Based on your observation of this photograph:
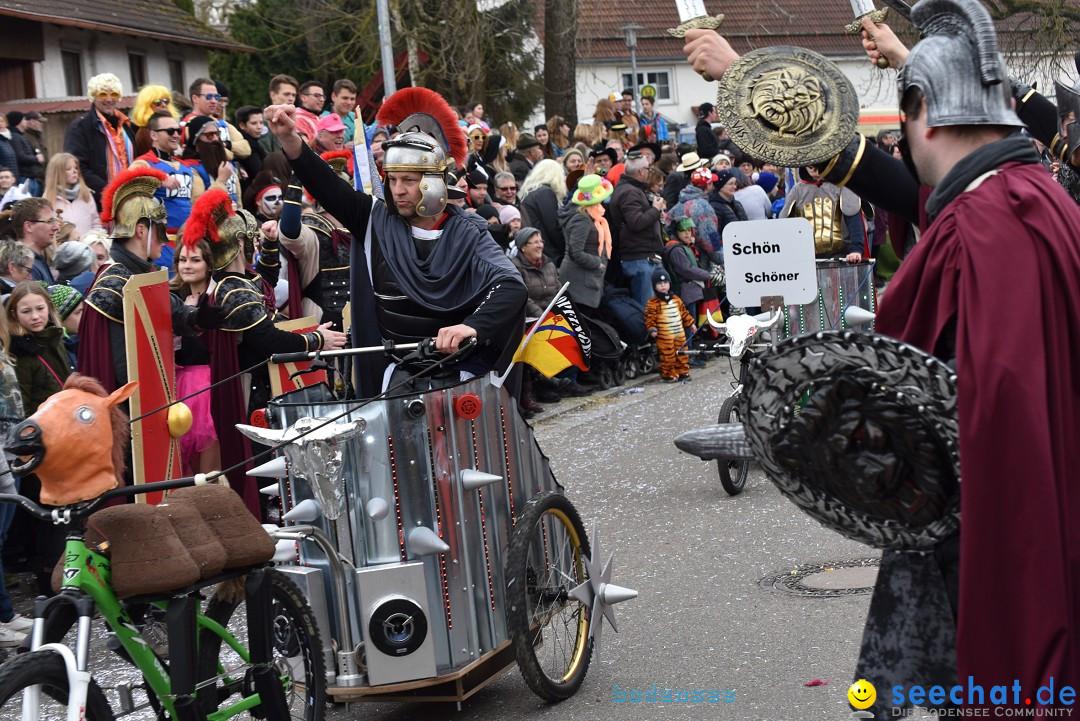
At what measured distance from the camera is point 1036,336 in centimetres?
266

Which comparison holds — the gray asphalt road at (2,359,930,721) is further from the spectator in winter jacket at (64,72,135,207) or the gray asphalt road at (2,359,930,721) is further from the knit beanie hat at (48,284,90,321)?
the spectator in winter jacket at (64,72,135,207)

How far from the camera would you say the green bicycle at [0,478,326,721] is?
12.3 feet

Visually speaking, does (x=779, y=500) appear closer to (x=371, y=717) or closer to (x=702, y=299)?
(x=371, y=717)

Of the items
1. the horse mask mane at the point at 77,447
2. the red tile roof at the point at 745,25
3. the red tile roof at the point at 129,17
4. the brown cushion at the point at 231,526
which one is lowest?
the brown cushion at the point at 231,526

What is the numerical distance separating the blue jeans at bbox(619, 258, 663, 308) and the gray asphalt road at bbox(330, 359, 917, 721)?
3.08 meters

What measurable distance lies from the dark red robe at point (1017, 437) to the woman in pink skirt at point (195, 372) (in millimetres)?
5207

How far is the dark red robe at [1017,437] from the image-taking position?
262 centimetres

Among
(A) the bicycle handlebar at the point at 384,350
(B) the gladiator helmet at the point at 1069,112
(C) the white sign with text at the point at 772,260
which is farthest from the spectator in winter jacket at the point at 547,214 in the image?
(A) the bicycle handlebar at the point at 384,350

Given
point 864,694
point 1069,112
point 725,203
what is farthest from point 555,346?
point 864,694

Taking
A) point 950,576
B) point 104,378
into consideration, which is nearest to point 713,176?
point 104,378

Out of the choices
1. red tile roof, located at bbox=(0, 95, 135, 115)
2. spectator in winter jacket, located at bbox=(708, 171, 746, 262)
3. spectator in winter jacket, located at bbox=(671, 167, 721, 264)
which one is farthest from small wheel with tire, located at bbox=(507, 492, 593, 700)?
red tile roof, located at bbox=(0, 95, 135, 115)

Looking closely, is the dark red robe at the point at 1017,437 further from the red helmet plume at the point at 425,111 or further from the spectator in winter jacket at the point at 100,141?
the spectator in winter jacket at the point at 100,141

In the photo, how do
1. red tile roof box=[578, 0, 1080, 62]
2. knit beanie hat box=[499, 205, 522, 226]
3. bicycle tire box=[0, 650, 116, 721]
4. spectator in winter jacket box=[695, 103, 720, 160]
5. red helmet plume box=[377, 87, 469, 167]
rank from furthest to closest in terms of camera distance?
red tile roof box=[578, 0, 1080, 62]
spectator in winter jacket box=[695, 103, 720, 160]
knit beanie hat box=[499, 205, 522, 226]
red helmet plume box=[377, 87, 469, 167]
bicycle tire box=[0, 650, 116, 721]

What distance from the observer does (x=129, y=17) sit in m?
24.5
